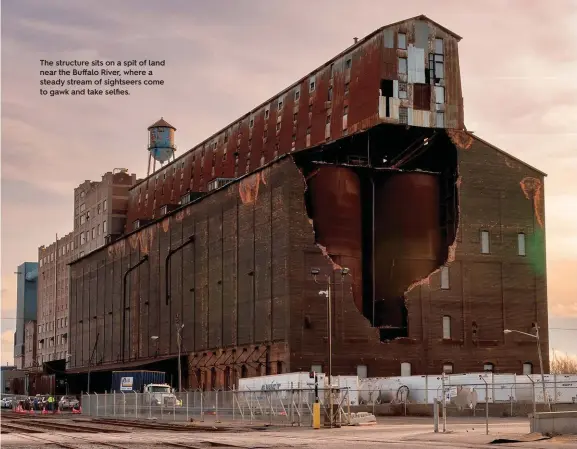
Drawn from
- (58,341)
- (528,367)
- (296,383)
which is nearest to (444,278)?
(528,367)

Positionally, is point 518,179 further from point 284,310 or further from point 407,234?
point 284,310

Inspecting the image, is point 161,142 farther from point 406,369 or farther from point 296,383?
point 296,383

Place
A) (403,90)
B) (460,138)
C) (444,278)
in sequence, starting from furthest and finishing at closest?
(460,138) < (403,90) < (444,278)

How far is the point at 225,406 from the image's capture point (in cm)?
6419

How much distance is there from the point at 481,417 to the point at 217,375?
3638 cm

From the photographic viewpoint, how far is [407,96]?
84125 mm

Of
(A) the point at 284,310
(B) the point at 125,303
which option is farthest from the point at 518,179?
(B) the point at 125,303

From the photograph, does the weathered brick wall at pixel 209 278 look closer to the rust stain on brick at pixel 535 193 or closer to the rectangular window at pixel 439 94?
the rectangular window at pixel 439 94

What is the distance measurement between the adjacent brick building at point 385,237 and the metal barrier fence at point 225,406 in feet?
40.3

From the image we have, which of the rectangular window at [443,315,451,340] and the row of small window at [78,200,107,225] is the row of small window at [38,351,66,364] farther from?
the rectangular window at [443,315,451,340]

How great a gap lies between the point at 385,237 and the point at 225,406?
25.9 meters

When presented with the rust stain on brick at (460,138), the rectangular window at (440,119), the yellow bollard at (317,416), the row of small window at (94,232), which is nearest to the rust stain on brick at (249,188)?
the rectangular window at (440,119)

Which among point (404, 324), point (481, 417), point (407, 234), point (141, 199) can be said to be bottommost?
point (481, 417)

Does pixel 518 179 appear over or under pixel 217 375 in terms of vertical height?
over
